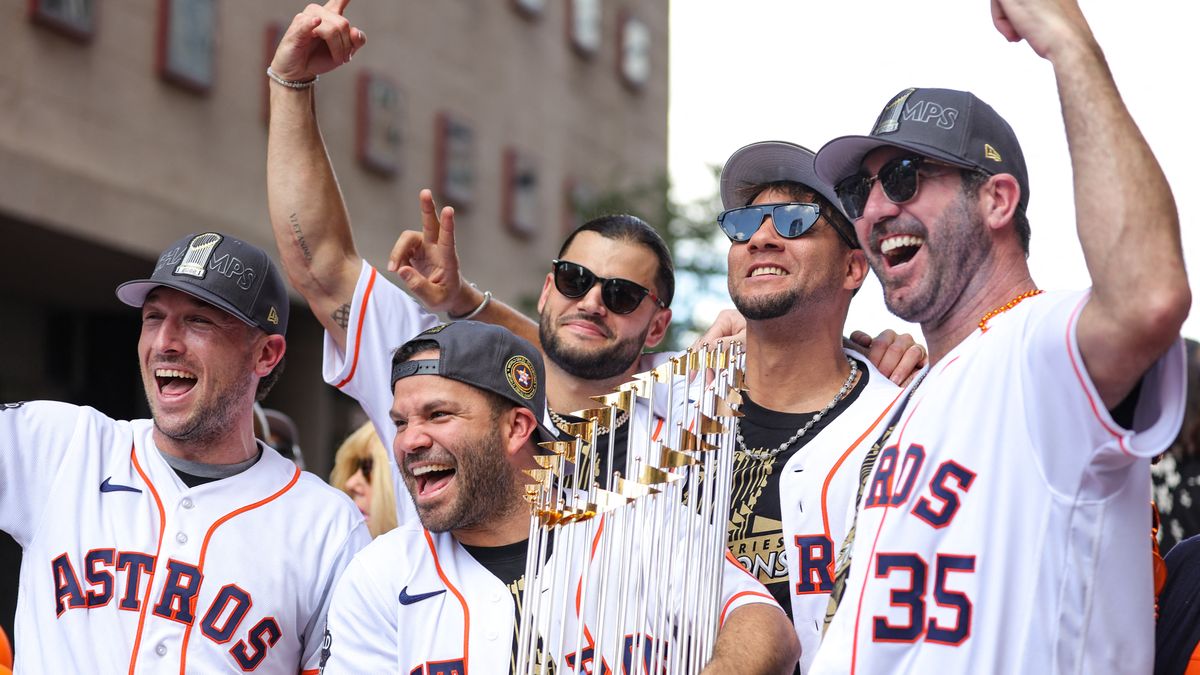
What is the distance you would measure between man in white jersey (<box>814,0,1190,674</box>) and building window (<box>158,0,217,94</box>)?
43.3 feet

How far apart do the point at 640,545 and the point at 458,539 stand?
834 mm

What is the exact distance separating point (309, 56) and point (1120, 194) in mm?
3126

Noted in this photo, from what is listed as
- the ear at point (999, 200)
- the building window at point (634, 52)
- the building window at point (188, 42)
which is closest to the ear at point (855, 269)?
the ear at point (999, 200)

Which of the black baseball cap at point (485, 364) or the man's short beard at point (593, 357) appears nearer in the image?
the black baseball cap at point (485, 364)

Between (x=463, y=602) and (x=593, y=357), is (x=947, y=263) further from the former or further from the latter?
(x=593, y=357)

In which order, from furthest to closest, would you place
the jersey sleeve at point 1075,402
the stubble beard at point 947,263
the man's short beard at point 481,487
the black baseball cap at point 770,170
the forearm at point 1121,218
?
the black baseball cap at point 770,170 → the man's short beard at point 481,487 → the stubble beard at point 947,263 → the jersey sleeve at point 1075,402 → the forearm at point 1121,218

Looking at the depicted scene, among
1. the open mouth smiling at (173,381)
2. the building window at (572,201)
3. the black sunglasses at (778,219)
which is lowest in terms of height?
the open mouth smiling at (173,381)

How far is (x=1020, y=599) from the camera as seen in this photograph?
278 cm

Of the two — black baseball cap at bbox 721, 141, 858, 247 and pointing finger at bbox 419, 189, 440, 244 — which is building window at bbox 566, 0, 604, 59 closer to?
pointing finger at bbox 419, 189, 440, 244

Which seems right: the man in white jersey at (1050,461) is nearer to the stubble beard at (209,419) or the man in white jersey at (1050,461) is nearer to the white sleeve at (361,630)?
the white sleeve at (361,630)

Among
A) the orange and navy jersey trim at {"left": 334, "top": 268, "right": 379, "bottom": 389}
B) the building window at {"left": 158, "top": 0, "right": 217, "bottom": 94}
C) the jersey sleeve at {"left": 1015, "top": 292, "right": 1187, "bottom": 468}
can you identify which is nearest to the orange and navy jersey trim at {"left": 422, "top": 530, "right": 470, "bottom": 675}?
the orange and navy jersey trim at {"left": 334, "top": 268, "right": 379, "bottom": 389}

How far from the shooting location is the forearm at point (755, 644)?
3396 mm

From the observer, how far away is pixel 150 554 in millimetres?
4223

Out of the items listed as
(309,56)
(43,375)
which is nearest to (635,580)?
(309,56)
